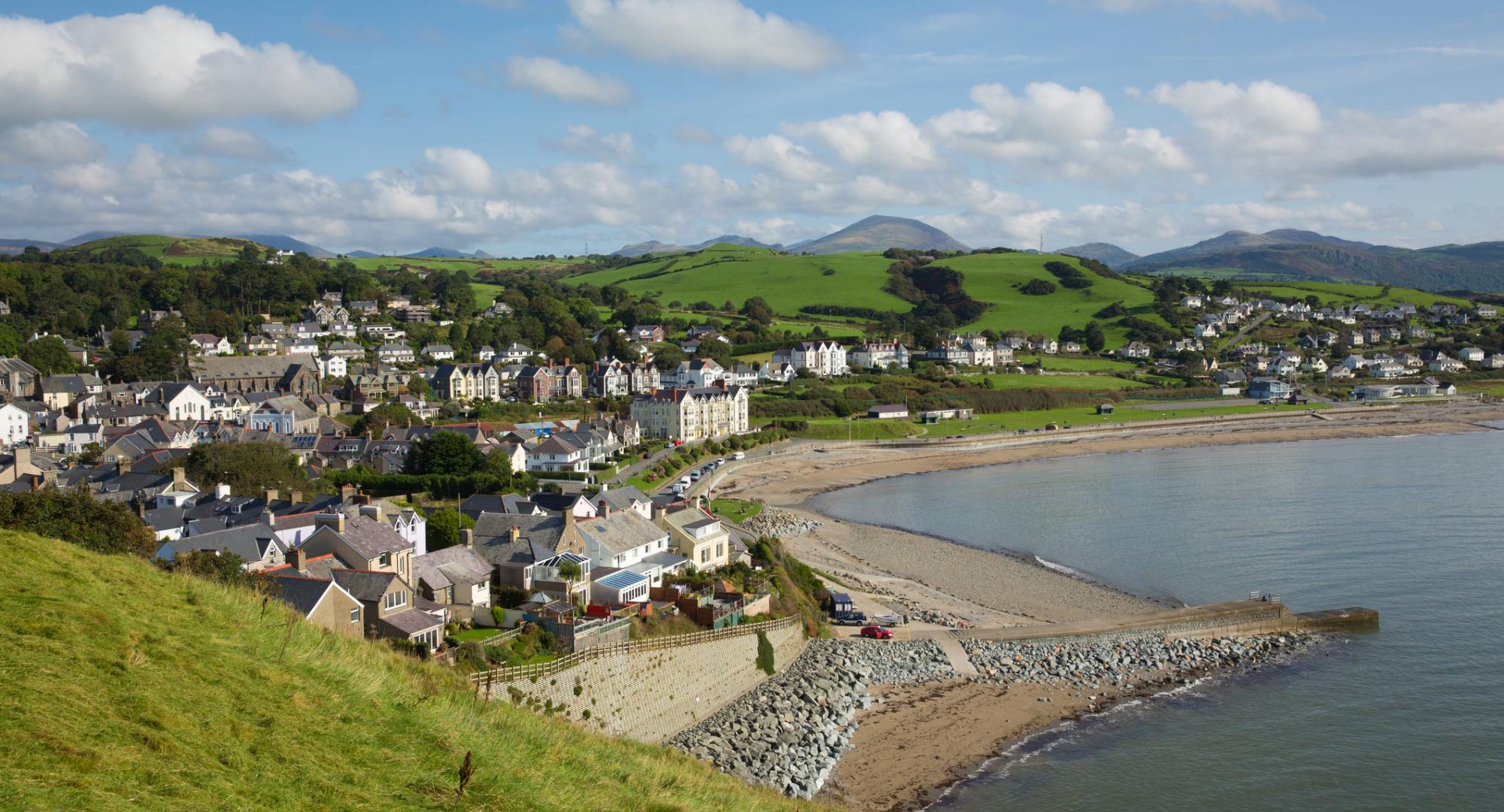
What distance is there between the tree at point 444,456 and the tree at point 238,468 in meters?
4.32

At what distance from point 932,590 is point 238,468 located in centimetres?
2298

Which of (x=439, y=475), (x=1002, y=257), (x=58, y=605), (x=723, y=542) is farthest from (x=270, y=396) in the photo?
(x=1002, y=257)

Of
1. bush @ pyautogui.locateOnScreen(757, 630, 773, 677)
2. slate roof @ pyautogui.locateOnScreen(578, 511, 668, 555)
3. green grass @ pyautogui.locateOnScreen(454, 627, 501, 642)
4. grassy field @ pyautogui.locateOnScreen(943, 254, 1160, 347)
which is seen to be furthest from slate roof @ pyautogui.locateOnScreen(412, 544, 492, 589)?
grassy field @ pyautogui.locateOnScreen(943, 254, 1160, 347)

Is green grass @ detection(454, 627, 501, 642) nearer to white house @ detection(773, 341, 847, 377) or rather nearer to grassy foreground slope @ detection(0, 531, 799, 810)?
grassy foreground slope @ detection(0, 531, 799, 810)

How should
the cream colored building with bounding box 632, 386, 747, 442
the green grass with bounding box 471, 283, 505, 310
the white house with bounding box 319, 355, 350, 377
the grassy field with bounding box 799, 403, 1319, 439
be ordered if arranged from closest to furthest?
the cream colored building with bounding box 632, 386, 747, 442
the white house with bounding box 319, 355, 350, 377
the grassy field with bounding box 799, 403, 1319, 439
the green grass with bounding box 471, 283, 505, 310

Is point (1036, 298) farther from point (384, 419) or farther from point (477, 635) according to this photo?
point (477, 635)

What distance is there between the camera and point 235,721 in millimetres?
8195

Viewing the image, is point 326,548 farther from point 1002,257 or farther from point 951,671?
point 1002,257

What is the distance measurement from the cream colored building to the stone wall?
130 feet

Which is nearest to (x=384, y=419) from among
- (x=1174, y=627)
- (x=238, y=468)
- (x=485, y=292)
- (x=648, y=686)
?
(x=238, y=468)

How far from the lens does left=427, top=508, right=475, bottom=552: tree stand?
24.7 meters

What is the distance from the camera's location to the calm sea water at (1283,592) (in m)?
18.1

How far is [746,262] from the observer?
15200cm

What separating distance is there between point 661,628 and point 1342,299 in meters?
150
